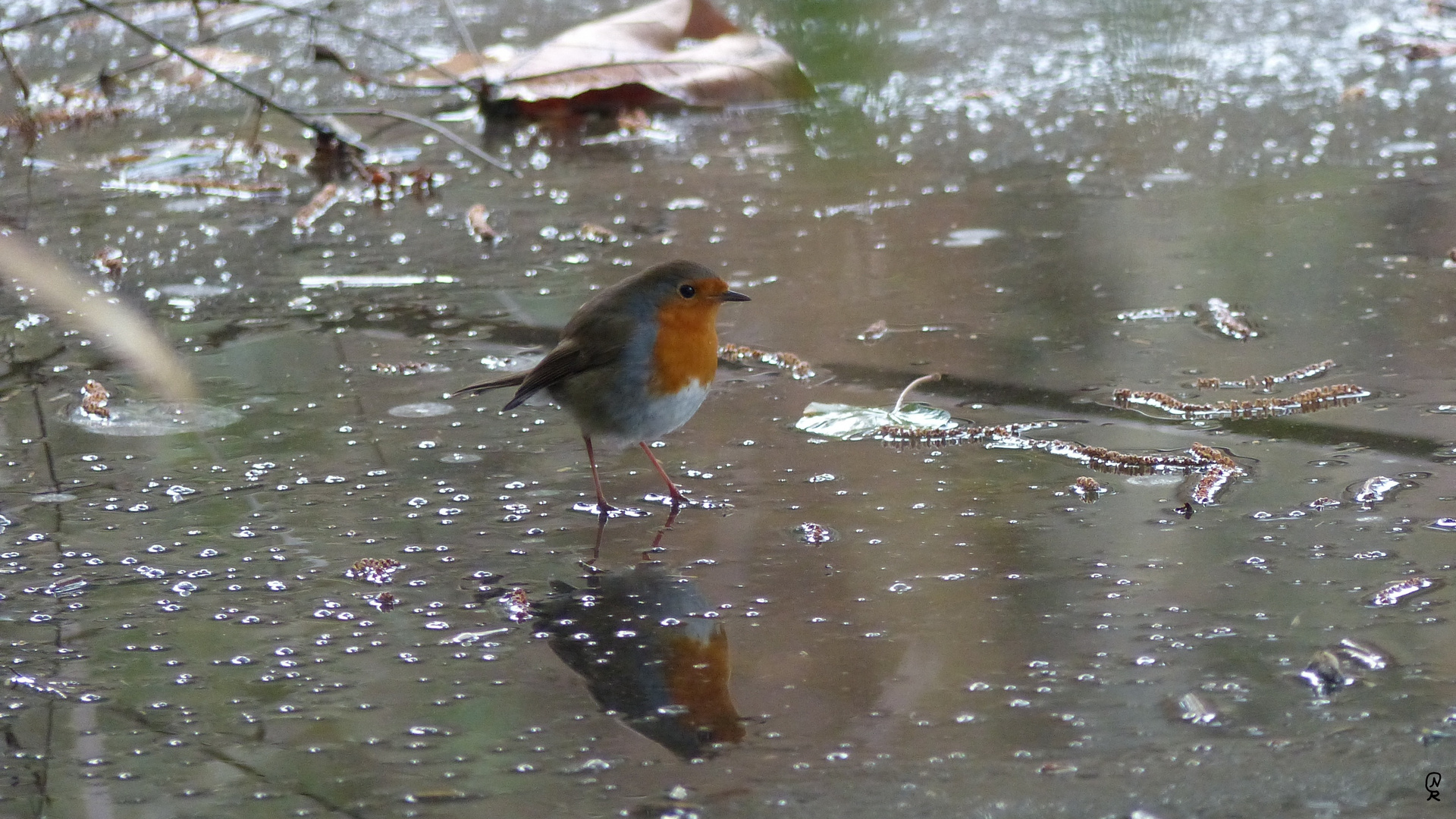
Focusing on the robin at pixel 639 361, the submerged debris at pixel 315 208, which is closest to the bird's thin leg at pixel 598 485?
the robin at pixel 639 361

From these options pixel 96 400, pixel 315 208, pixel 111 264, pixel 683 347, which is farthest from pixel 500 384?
pixel 315 208

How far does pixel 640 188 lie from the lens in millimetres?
4852

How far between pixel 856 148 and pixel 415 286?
3.15 m

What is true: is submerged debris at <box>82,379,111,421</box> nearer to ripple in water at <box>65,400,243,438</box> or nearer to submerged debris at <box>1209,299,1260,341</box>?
ripple in water at <box>65,400,243,438</box>

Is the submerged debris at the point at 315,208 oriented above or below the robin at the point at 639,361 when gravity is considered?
below

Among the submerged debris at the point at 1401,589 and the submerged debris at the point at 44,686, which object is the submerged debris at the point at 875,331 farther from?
the submerged debris at the point at 44,686

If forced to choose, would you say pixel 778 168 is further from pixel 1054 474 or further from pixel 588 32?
pixel 1054 474

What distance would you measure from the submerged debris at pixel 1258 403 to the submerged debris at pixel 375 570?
4.83 feet

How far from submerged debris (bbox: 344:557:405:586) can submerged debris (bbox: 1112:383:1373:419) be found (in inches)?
58.0

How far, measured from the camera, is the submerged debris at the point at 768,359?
3.29m

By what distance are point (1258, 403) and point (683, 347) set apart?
3.72ft

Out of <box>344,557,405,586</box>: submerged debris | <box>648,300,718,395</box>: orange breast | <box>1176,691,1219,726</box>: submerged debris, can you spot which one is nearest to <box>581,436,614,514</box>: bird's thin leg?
<box>648,300,718,395</box>: orange breast

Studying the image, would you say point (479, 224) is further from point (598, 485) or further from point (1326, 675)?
point (1326, 675)

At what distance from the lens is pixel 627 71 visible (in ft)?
18.6
